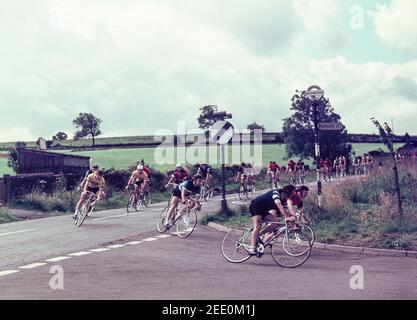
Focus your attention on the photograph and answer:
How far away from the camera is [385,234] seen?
1434 centimetres

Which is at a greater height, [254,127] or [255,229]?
[254,127]

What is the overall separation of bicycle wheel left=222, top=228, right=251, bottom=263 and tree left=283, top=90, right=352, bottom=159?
58894 mm

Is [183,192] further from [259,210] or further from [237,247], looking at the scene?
[259,210]

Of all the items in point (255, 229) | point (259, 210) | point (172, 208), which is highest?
point (259, 210)

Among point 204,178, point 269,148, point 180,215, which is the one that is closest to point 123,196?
point 204,178

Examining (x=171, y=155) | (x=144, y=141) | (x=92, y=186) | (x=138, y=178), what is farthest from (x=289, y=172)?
(x=144, y=141)

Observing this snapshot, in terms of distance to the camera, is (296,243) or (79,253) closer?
(296,243)

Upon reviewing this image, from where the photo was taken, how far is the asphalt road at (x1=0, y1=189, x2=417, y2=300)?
857 cm

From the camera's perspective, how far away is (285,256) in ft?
37.9

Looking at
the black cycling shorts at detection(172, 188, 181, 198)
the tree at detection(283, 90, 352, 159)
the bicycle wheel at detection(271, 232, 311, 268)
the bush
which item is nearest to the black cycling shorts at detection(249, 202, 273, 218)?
the bicycle wheel at detection(271, 232, 311, 268)

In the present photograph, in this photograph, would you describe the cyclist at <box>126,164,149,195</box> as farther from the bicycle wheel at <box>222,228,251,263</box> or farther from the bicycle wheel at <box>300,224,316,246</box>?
the bicycle wheel at <box>300,224,316,246</box>

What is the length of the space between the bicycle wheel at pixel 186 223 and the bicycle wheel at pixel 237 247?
12.1ft

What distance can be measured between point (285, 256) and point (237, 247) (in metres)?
1.05

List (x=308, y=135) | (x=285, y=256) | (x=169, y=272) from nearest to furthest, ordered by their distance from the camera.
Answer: (x=169, y=272) < (x=285, y=256) < (x=308, y=135)
